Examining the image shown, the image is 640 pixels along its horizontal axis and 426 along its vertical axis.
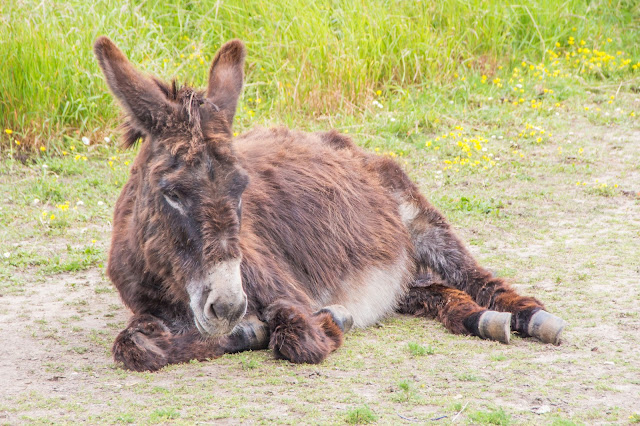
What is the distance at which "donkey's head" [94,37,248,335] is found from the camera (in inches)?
143

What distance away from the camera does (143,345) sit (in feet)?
13.1

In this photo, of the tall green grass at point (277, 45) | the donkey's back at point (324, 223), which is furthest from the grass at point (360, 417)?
the tall green grass at point (277, 45)

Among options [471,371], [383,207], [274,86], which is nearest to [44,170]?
[274,86]

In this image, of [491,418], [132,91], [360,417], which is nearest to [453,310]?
[491,418]

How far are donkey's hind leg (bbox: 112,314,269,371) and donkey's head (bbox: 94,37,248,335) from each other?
21cm

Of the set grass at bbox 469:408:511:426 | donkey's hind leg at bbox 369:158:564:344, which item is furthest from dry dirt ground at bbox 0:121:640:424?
donkey's hind leg at bbox 369:158:564:344

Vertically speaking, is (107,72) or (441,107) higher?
(107,72)

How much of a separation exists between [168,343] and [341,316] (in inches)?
38.2

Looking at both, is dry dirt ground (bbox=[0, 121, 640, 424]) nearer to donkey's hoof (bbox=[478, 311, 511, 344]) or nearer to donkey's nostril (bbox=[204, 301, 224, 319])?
donkey's hoof (bbox=[478, 311, 511, 344])

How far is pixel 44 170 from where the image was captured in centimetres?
733

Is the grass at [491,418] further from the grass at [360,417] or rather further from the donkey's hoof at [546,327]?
the donkey's hoof at [546,327]

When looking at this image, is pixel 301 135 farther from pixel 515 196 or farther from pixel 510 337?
pixel 515 196

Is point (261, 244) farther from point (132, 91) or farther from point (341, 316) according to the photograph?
point (132, 91)

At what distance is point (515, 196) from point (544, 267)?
5.16 feet
